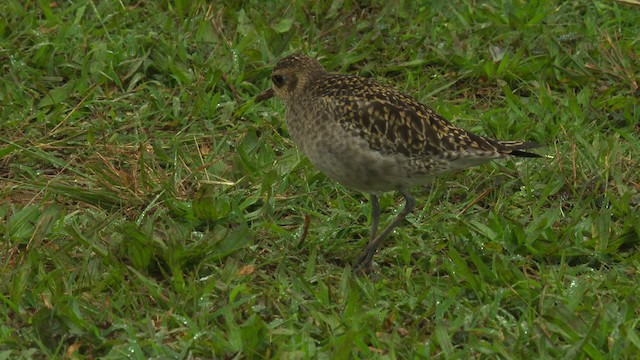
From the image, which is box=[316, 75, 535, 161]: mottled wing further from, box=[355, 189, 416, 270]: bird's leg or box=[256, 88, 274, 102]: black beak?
box=[256, 88, 274, 102]: black beak

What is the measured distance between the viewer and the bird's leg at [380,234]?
691 cm

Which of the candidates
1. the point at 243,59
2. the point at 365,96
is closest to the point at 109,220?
the point at 365,96

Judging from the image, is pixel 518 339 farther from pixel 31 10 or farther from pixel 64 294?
pixel 31 10

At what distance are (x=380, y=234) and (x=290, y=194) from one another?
2.63 feet

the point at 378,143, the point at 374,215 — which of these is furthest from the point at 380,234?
the point at 378,143

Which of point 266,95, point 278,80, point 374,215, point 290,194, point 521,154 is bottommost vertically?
point 290,194

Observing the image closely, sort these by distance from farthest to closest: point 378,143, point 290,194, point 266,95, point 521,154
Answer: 1. point 266,95
2. point 290,194
3. point 521,154
4. point 378,143

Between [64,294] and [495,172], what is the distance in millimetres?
2995

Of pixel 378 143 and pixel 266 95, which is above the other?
pixel 378 143

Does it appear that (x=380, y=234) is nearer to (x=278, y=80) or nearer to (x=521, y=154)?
(x=521, y=154)

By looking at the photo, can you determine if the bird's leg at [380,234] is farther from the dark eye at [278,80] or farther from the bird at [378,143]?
the dark eye at [278,80]

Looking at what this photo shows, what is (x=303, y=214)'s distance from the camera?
751 cm

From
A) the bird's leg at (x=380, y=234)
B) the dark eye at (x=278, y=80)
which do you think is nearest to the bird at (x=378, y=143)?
the bird's leg at (x=380, y=234)

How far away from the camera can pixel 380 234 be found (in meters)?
7.15
